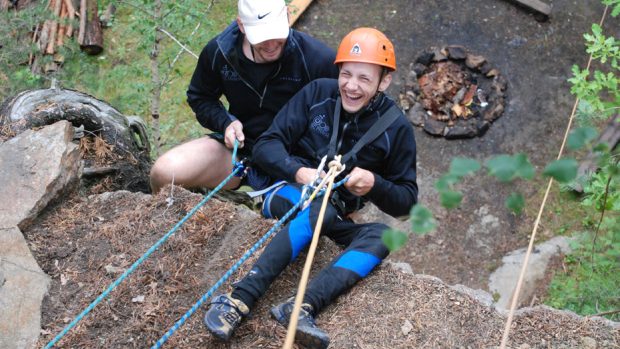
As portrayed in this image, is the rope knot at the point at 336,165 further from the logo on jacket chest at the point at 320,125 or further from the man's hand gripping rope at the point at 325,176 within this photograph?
the logo on jacket chest at the point at 320,125

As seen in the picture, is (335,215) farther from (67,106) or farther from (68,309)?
(67,106)

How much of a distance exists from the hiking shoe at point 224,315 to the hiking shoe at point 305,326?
148 mm

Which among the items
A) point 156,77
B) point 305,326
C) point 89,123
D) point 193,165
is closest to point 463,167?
point 305,326

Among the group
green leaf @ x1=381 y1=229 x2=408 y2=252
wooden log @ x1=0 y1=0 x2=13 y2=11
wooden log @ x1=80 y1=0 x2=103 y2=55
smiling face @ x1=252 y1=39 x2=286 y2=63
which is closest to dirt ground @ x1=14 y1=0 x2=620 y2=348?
smiling face @ x1=252 y1=39 x2=286 y2=63

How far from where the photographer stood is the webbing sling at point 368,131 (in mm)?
3123

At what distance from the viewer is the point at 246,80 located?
354cm

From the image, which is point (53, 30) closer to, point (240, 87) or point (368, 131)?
point (240, 87)

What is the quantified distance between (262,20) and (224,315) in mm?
1493

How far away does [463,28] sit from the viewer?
7.00m

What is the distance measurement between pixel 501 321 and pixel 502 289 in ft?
9.36

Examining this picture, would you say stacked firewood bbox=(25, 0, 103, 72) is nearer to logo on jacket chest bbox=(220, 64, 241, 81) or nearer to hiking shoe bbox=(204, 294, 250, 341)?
logo on jacket chest bbox=(220, 64, 241, 81)

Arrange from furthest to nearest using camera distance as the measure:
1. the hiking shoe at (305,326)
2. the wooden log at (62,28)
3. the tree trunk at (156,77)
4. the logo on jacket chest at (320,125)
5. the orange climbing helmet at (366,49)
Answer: the wooden log at (62,28) < the tree trunk at (156,77) < the logo on jacket chest at (320,125) < the orange climbing helmet at (366,49) < the hiking shoe at (305,326)

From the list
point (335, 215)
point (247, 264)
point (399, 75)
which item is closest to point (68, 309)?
point (247, 264)

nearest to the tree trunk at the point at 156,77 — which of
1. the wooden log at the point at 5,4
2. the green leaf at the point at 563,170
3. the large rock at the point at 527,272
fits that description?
the large rock at the point at 527,272
